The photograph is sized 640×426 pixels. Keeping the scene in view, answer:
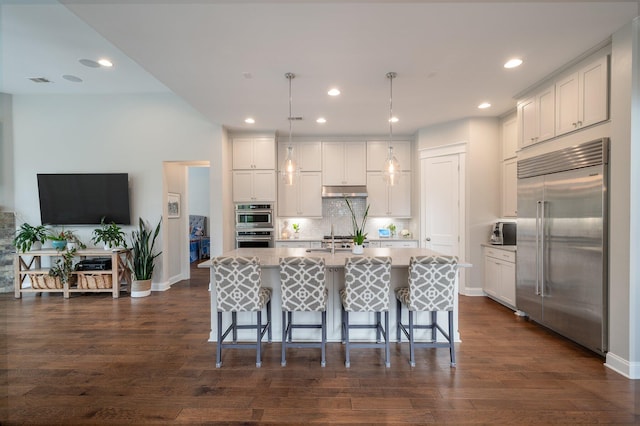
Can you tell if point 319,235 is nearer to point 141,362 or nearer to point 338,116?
point 338,116

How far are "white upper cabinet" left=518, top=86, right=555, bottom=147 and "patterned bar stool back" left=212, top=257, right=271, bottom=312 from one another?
368 centimetres

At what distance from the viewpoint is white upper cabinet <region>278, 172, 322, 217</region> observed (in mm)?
5895

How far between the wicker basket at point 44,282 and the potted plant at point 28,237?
0.51 meters

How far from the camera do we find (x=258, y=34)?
2486 mm

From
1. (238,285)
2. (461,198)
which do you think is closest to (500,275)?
(461,198)

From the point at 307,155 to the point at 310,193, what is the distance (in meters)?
0.79

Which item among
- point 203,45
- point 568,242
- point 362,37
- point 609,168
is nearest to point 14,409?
point 203,45

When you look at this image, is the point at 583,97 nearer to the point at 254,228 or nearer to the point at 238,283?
the point at 238,283

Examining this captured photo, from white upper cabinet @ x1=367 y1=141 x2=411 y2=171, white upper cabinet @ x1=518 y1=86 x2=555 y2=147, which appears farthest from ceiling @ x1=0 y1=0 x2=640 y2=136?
white upper cabinet @ x1=367 y1=141 x2=411 y2=171

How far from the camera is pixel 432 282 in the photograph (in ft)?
8.66

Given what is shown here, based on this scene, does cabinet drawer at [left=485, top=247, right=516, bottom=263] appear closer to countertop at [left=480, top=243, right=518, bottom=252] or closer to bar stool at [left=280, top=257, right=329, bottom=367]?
countertop at [left=480, top=243, right=518, bottom=252]

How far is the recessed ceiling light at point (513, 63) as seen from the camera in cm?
297

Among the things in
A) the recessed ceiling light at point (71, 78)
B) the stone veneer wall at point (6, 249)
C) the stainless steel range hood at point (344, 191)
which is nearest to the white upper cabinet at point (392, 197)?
the stainless steel range hood at point (344, 191)

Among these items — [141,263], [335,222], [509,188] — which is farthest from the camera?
[335,222]
